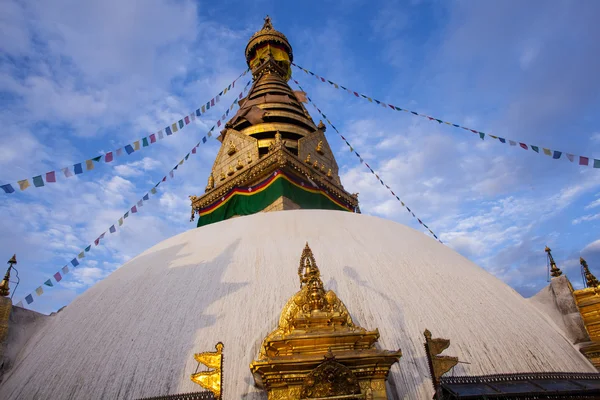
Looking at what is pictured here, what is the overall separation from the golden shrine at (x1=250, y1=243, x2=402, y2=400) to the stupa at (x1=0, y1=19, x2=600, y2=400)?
10 mm

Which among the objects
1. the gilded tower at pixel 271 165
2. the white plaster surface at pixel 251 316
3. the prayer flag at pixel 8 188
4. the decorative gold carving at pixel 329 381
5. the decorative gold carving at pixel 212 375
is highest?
the gilded tower at pixel 271 165

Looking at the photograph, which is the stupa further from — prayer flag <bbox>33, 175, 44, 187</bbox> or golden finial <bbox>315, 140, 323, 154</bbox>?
golden finial <bbox>315, 140, 323, 154</bbox>

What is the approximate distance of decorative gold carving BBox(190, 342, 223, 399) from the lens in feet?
8.70

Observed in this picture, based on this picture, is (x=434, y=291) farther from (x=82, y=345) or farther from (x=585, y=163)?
(x=585, y=163)

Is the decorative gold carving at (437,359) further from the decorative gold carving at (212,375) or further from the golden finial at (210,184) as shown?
the golden finial at (210,184)

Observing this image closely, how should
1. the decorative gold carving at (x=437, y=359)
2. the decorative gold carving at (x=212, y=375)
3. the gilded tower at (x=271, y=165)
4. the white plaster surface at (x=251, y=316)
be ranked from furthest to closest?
the gilded tower at (x=271, y=165) → the white plaster surface at (x=251, y=316) → the decorative gold carving at (x=437, y=359) → the decorative gold carving at (x=212, y=375)

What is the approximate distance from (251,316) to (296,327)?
0.78 m

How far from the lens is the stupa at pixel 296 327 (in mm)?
2744

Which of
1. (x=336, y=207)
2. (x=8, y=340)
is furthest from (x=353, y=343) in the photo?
(x=336, y=207)

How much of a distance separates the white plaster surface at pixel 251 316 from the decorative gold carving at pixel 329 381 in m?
0.58

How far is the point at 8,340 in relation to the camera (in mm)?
3898

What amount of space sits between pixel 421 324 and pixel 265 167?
5.96m

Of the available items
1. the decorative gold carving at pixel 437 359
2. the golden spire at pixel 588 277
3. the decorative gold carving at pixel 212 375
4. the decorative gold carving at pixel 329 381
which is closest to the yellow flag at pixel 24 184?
the decorative gold carving at pixel 212 375

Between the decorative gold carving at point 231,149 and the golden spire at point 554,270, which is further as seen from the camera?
the decorative gold carving at point 231,149
